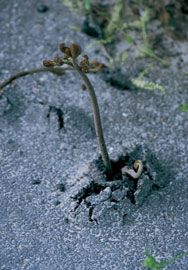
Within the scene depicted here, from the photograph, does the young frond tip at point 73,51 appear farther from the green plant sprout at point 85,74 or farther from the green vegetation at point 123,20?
the green vegetation at point 123,20

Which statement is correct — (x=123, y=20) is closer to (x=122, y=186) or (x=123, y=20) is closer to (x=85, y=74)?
(x=85, y=74)

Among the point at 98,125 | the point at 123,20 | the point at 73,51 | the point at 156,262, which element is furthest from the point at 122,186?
the point at 123,20

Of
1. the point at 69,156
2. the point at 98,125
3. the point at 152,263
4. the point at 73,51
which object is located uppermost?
the point at 73,51

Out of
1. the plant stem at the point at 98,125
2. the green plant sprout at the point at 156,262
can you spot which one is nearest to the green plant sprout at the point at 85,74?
the plant stem at the point at 98,125

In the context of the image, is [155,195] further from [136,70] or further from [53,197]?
[136,70]

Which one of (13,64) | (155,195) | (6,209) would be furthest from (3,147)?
(155,195)

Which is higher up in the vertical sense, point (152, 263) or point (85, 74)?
point (85, 74)
